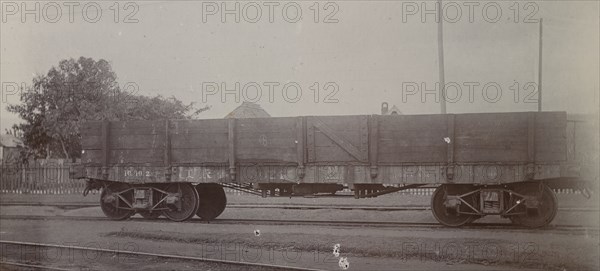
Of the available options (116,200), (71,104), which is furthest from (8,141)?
(116,200)

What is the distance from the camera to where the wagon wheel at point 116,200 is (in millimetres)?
12843

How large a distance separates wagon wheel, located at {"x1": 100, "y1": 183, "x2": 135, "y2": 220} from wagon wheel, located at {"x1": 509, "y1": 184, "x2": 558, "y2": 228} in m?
8.42

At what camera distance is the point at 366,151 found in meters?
10.9

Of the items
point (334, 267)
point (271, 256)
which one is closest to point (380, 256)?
point (334, 267)

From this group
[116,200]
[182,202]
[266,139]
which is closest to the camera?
[266,139]

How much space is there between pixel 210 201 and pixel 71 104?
865 inches

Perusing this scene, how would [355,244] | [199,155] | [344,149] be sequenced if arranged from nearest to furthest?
[355,244], [344,149], [199,155]

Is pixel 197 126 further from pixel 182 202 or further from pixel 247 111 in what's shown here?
pixel 247 111

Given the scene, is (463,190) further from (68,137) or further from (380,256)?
(68,137)

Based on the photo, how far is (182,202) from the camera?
1238 centimetres

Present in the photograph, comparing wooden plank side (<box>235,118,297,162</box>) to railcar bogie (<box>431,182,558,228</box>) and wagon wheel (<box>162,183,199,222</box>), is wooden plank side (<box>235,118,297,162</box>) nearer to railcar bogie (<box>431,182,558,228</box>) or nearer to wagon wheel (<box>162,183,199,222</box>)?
wagon wheel (<box>162,183,199,222</box>)

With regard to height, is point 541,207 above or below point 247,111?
below

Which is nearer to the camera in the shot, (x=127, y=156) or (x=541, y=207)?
(x=541, y=207)

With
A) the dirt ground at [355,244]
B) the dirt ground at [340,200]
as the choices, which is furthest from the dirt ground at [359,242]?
the dirt ground at [340,200]
